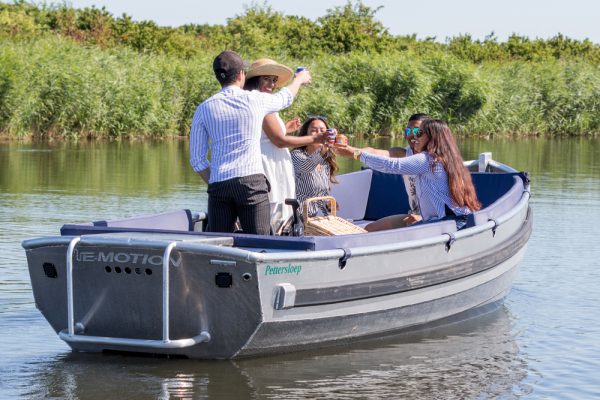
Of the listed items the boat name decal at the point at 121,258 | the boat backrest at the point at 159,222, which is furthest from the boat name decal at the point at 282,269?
the boat backrest at the point at 159,222

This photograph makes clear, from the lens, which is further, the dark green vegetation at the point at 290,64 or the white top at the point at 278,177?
the dark green vegetation at the point at 290,64

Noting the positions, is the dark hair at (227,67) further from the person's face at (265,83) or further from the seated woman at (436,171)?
the seated woman at (436,171)

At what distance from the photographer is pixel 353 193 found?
10.6 meters

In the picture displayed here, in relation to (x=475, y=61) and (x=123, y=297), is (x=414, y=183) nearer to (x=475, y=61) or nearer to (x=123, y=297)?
(x=123, y=297)

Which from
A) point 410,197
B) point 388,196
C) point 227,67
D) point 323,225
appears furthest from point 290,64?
point 227,67

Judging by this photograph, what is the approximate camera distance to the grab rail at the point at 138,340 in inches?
255

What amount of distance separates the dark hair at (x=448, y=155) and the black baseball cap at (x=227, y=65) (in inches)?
67.5

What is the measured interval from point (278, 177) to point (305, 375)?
143 cm

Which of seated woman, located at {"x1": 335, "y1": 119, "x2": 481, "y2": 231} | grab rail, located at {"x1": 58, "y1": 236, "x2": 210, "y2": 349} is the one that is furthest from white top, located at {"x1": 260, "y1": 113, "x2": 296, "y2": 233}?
grab rail, located at {"x1": 58, "y1": 236, "x2": 210, "y2": 349}

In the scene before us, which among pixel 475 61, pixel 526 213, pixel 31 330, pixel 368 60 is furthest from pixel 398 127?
pixel 31 330

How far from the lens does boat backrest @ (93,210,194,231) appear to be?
734 cm

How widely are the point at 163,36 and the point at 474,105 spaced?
44.9ft

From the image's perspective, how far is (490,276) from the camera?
343 inches

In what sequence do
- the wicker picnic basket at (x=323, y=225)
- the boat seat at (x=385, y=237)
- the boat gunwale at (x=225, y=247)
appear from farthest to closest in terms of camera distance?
the wicker picnic basket at (x=323, y=225) < the boat seat at (x=385, y=237) < the boat gunwale at (x=225, y=247)
